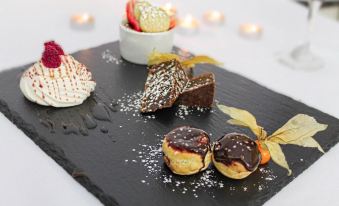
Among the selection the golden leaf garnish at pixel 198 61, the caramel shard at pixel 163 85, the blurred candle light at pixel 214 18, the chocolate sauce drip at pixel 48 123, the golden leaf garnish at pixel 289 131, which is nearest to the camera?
the golden leaf garnish at pixel 289 131

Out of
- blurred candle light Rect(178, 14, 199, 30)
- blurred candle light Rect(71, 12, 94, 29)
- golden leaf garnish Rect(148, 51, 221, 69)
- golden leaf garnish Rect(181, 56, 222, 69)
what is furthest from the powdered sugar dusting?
blurred candle light Rect(178, 14, 199, 30)

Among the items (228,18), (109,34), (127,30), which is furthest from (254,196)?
(228,18)

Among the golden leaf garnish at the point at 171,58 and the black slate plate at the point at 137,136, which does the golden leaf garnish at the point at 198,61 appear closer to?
the golden leaf garnish at the point at 171,58

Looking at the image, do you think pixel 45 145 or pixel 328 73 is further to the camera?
pixel 328 73

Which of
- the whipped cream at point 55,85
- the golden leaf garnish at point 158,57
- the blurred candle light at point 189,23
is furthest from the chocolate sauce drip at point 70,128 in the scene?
the blurred candle light at point 189,23

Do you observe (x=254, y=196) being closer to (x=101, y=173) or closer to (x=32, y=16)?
(x=101, y=173)

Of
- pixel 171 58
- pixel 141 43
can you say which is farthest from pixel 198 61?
pixel 141 43

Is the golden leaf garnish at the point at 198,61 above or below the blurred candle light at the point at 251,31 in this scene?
above
